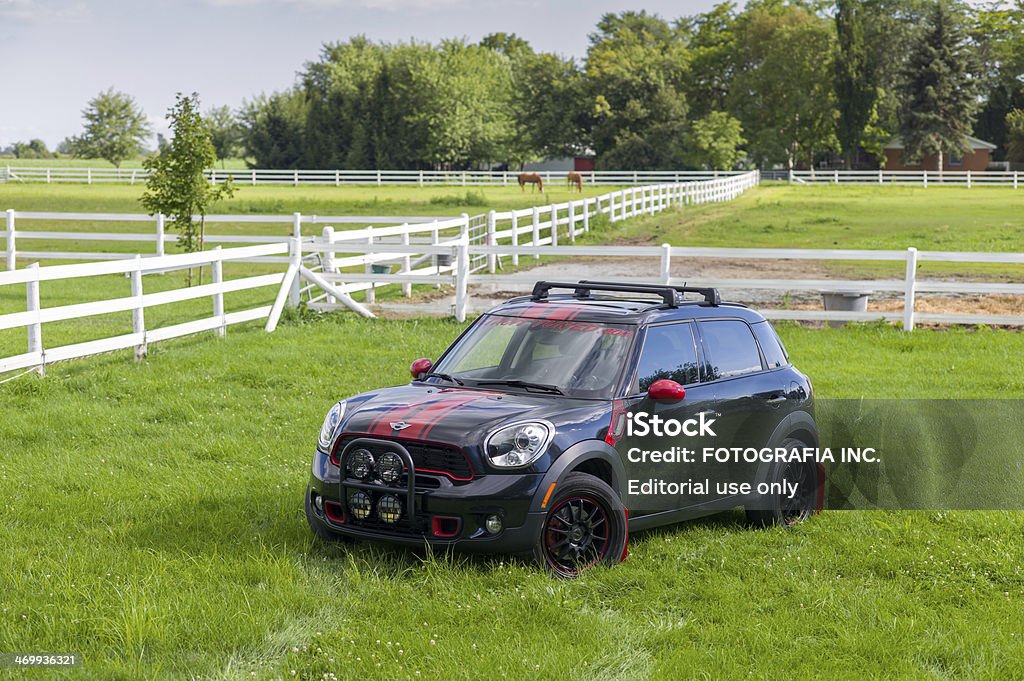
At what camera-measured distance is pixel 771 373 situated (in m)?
7.54

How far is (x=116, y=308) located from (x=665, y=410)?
26.5 feet

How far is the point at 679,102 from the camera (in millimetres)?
89188

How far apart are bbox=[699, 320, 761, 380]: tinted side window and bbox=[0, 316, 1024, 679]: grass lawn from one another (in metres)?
1.00

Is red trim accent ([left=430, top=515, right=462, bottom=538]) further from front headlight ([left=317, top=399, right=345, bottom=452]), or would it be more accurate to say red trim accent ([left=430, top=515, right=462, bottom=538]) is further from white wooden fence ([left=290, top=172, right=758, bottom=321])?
white wooden fence ([left=290, top=172, right=758, bottom=321])

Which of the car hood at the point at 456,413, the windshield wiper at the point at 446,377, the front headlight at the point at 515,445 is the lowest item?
the front headlight at the point at 515,445

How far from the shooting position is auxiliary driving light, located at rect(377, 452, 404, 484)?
6.16 meters

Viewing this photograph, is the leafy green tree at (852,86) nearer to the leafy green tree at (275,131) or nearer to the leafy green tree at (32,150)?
the leafy green tree at (275,131)

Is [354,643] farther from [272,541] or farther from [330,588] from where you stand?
[272,541]

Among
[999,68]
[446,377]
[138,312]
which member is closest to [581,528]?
[446,377]

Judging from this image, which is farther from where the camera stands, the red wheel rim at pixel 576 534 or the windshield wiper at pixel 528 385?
the windshield wiper at pixel 528 385

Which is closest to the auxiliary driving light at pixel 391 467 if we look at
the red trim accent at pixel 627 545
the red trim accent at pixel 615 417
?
the red trim accent at pixel 615 417

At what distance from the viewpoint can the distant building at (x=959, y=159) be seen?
297 ft

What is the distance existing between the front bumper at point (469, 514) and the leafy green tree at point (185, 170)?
17548mm

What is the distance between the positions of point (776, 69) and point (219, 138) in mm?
47083
